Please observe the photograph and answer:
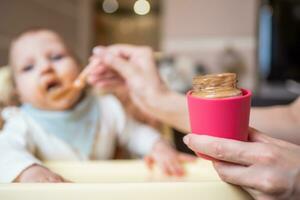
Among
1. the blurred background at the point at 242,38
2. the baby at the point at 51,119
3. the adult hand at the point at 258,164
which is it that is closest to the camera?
the adult hand at the point at 258,164

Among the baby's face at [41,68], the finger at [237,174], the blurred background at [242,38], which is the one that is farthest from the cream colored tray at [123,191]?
the blurred background at [242,38]

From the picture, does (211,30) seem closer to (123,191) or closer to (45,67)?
(45,67)

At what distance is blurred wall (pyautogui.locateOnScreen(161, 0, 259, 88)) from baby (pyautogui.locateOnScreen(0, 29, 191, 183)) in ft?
3.84

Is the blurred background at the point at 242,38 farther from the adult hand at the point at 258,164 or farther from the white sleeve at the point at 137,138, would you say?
the adult hand at the point at 258,164

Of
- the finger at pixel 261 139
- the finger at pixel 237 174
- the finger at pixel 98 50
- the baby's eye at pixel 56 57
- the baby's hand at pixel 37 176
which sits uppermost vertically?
the finger at pixel 98 50

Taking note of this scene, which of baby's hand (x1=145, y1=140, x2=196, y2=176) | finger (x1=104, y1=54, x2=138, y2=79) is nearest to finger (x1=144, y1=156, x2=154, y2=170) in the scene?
baby's hand (x1=145, y1=140, x2=196, y2=176)

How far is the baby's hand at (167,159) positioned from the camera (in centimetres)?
46

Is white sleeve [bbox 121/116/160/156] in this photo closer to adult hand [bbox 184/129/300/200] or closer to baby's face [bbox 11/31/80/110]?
baby's face [bbox 11/31/80/110]

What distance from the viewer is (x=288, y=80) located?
1673mm

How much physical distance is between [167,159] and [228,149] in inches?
8.9

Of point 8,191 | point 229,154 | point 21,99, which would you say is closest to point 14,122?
point 21,99

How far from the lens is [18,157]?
360 millimetres

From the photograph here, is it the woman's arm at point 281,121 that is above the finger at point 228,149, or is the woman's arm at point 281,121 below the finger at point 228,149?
below

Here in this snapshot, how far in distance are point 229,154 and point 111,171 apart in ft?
0.68
